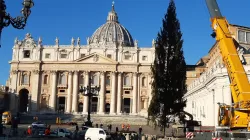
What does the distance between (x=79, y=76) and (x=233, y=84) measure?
59272 mm

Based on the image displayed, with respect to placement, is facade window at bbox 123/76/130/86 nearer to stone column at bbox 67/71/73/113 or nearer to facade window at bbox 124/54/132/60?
facade window at bbox 124/54/132/60

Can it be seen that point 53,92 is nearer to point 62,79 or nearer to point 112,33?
point 62,79

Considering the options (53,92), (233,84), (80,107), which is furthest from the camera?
(80,107)

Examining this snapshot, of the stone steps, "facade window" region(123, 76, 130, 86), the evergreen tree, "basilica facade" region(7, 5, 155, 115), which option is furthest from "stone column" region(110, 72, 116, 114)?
the evergreen tree

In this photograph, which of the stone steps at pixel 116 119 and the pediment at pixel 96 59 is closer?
the stone steps at pixel 116 119

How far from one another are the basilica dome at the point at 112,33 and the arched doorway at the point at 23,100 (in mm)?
30490

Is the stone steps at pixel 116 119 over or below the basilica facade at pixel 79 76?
below

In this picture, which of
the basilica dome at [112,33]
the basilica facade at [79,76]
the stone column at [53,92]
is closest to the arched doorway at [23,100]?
the basilica facade at [79,76]

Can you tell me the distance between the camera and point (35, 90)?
76875mm

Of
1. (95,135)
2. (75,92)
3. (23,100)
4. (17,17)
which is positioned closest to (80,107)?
(75,92)

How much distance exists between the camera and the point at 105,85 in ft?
254

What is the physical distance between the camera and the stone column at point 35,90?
248 ft

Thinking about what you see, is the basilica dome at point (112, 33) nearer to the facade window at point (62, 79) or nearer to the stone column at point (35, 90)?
the facade window at point (62, 79)

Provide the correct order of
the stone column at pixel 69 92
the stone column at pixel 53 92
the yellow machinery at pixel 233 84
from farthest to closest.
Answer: the stone column at pixel 69 92, the stone column at pixel 53 92, the yellow machinery at pixel 233 84
